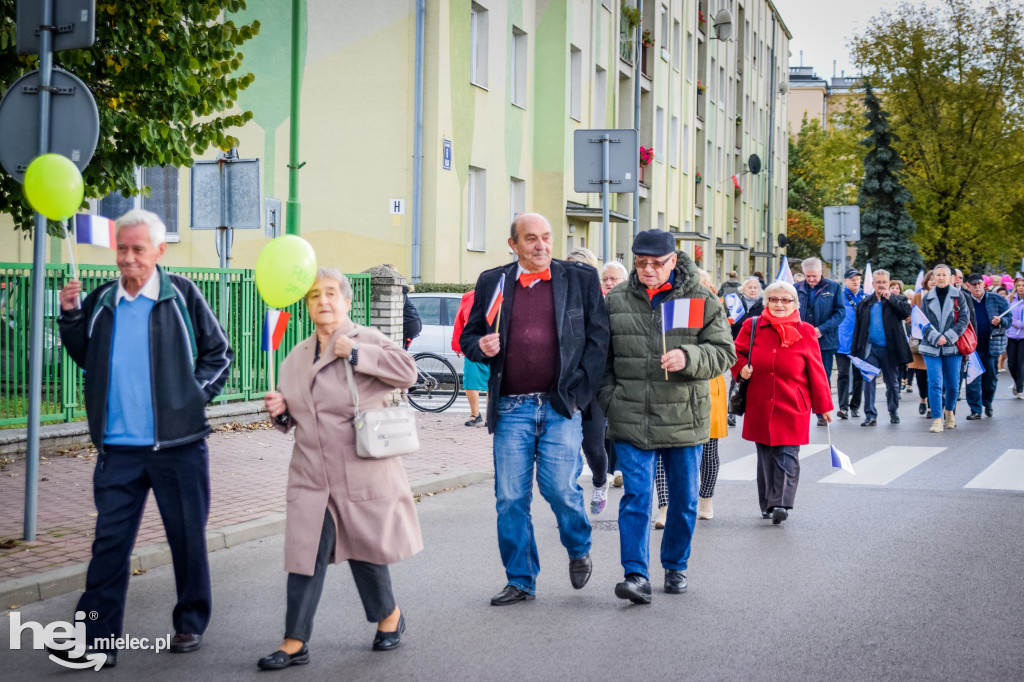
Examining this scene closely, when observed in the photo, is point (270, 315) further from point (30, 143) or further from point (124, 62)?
point (124, 62)

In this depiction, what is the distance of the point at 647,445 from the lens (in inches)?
242

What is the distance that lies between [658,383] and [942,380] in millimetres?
10918

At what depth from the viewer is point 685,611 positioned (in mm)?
5949

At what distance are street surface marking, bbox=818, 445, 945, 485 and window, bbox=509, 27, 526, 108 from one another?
16.2 m

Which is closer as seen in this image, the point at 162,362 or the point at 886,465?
the point at 162,362

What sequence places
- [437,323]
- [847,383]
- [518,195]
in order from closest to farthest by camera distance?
[847,383] → [437,323] → [518,195]

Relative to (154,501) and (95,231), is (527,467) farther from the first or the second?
(154,501)

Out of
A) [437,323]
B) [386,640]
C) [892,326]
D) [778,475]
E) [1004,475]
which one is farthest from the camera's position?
[437,323]

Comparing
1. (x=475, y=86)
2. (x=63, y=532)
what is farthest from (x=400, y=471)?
(x=475, y=86)

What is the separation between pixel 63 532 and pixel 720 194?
4506 centimetres

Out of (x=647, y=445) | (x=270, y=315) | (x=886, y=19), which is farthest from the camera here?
(x=886, y=19)

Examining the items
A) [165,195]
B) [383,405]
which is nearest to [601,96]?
[165,195]

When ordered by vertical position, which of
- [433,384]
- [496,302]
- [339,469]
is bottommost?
[433,384]

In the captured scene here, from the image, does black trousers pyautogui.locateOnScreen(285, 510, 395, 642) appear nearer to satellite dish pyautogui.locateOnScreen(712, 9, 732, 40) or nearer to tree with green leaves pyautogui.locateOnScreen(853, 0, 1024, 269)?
satellite dish pyautogui.locateOnScreen(712, 9, 732, 40)
